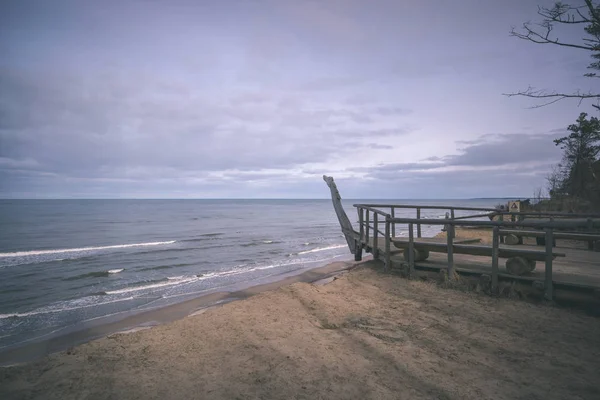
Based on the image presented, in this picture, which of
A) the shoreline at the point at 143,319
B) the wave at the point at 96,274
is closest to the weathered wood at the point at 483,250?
the shoreline at the point at 143,319

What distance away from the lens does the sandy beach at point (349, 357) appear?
3.54 meters

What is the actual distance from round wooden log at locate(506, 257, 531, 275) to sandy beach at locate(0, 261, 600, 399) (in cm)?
69

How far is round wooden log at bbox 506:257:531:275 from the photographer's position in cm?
614

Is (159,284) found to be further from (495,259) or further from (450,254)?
(495,259)

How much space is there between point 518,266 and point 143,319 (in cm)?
870

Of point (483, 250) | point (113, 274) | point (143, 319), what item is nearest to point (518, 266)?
point (483, 250)

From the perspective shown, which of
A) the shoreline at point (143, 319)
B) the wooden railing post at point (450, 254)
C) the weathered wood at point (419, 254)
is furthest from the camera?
the weathered wood at point (419, 254)

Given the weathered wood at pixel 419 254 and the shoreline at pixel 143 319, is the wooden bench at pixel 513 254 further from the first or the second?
the shoreline at pixel 143 319

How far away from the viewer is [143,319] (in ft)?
25.1

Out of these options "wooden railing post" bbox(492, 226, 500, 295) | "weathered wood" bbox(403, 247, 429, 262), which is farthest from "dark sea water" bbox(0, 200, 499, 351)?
"wooden railing post" bbox(492, 226, 500, 295)

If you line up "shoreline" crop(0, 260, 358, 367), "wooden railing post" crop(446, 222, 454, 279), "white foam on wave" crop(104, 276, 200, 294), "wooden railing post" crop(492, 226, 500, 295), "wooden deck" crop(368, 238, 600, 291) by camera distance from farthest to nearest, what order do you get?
1. "white foam on wave" crop(104, 276, 200, 294)
2. "wooden railing post" crop(446, 222, 454, 279)
3. "wooden railing post" crop(492, 226, 500, 295)
4. "shoreline" crop(0, 260, 358, 367)
5. "wooden deck" crop(368, 238, 600, 291)

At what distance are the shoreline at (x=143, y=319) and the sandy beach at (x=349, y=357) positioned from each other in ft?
5.16

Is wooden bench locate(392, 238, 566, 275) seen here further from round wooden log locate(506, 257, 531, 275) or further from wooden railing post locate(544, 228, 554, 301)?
wooden railing post locate(544, 228, 554, 301)

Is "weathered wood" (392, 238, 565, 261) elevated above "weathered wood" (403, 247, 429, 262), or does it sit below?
above
